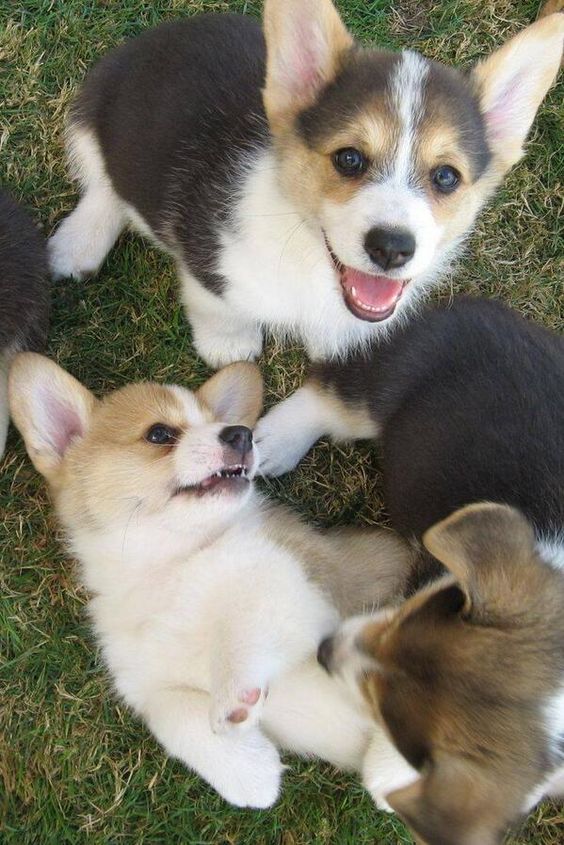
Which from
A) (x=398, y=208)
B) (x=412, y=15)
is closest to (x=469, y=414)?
(x=398, y=208)

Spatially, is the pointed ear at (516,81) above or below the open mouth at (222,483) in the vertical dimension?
above

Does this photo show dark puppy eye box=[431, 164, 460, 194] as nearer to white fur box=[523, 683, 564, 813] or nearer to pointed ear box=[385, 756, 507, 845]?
white fur box=[523, 683, 564, 813]

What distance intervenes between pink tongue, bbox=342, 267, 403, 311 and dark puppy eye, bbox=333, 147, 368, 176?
370 millimetres

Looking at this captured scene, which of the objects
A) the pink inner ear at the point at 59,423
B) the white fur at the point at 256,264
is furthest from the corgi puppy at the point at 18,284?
the white fur at the point at 256,264

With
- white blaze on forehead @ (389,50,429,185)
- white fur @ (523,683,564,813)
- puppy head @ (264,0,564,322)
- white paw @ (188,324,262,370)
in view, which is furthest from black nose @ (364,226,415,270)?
white fur @ (523,683,564,813)

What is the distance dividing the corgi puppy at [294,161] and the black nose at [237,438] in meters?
0.65

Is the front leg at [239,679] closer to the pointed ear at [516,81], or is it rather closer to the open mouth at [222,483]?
the open mouth at [222,483]

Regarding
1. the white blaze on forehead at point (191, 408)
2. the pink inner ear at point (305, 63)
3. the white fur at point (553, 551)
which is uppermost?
the pink inner ear at point (305, 63)

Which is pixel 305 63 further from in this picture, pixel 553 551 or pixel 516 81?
pixel 553 551

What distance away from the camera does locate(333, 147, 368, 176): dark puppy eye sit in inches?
114

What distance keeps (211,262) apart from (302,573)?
1420 millimetres

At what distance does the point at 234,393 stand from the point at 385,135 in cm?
131

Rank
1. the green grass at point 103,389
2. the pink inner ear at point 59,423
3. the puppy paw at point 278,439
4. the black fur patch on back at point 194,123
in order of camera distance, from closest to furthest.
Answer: the pink inner ear at point 59,423 → the black fur patch on back at point 194,123 → the green grass at point 103,389 → the puppy paw at point 278,439

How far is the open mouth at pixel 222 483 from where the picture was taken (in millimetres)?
3092
